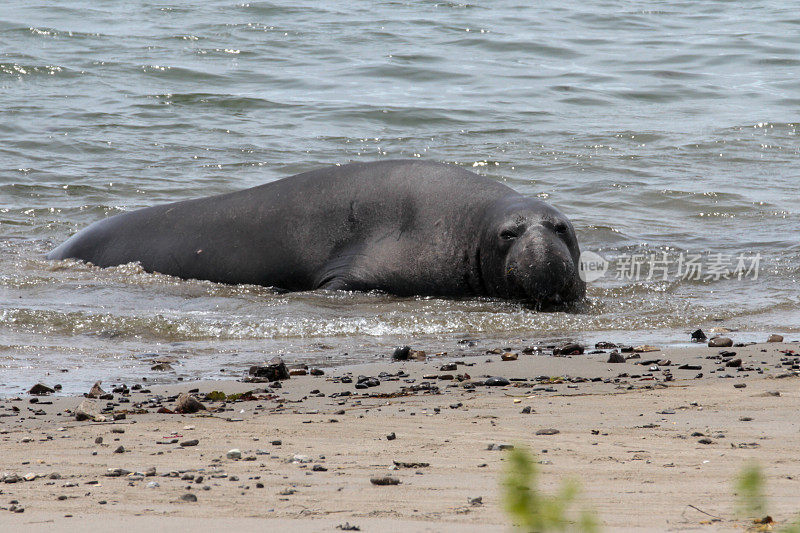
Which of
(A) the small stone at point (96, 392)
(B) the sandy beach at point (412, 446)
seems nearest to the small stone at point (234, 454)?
(B) the sandy beach at point (412, 446)

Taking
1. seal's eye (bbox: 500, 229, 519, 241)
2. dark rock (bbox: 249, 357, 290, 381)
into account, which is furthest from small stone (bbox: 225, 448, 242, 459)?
seal's eye (bbox: 500, 229, 519, 241)

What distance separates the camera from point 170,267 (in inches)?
334

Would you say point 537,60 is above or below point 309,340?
above

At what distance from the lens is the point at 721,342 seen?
5.57 m

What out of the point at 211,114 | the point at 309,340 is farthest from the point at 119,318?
the point at 211,114

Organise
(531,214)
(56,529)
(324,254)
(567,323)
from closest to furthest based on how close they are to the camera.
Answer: (56,529) < (567,323) < (531,214) < (324,254)

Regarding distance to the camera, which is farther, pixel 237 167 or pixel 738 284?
pixel 237 167

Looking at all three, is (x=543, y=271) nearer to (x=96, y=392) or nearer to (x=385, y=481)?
(x=96, y=392)

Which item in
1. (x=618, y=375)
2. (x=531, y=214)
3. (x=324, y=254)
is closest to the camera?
(x=618, y=375)

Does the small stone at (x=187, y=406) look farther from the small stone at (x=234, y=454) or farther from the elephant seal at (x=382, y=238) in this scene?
the elephant seal at (x=382, y=238)

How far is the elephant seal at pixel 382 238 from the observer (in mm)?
7355

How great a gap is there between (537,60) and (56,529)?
60.9 ft

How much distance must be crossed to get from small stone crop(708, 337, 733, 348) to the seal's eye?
2024 millimetres

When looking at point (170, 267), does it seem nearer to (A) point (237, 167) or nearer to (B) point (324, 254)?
(B) point (324, 254)
